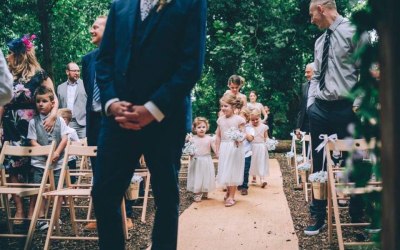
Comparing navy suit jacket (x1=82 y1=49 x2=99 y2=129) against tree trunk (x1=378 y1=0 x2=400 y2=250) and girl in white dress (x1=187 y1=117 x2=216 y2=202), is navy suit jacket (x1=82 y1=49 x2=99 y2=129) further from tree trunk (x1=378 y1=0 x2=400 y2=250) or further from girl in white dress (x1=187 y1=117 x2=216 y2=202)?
tree trunk (x1=378 y1=0 x2=400 y2=250)

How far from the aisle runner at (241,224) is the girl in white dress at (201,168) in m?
0.22

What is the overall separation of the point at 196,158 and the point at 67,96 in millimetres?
2868

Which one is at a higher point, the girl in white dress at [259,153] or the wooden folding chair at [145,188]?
the girl in white dress at [259,153]

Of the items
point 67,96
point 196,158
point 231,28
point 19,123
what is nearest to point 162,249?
point 19,123

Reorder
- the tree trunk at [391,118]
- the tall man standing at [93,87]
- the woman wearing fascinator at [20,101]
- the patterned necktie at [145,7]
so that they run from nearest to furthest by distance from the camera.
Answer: the tree trunk at [391,118] → the patterned necktie at [145,7] → the tall man standing at [93,87] → the woman wearing fascinator at [20,101]

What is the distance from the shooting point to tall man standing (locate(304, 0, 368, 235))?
179 inches

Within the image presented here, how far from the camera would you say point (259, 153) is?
349 inches

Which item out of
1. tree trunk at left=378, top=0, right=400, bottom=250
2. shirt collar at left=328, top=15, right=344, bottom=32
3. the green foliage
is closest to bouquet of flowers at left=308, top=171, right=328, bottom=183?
shirt collar at left=328, top=15, right=344, bottom=32

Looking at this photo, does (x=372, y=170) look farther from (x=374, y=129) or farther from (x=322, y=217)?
(x=322, y=217)

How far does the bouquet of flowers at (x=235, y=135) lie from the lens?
711 cm

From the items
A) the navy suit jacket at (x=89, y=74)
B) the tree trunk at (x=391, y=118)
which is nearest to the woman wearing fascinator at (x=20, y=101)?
the navy suit jacket at (x=89, y=74)

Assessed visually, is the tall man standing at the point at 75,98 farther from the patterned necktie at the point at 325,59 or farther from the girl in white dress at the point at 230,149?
the patterned necktie at the point at 325,59

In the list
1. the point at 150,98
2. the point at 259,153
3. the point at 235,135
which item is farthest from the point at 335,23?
the point at 259,153

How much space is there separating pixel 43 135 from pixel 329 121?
3188mm
